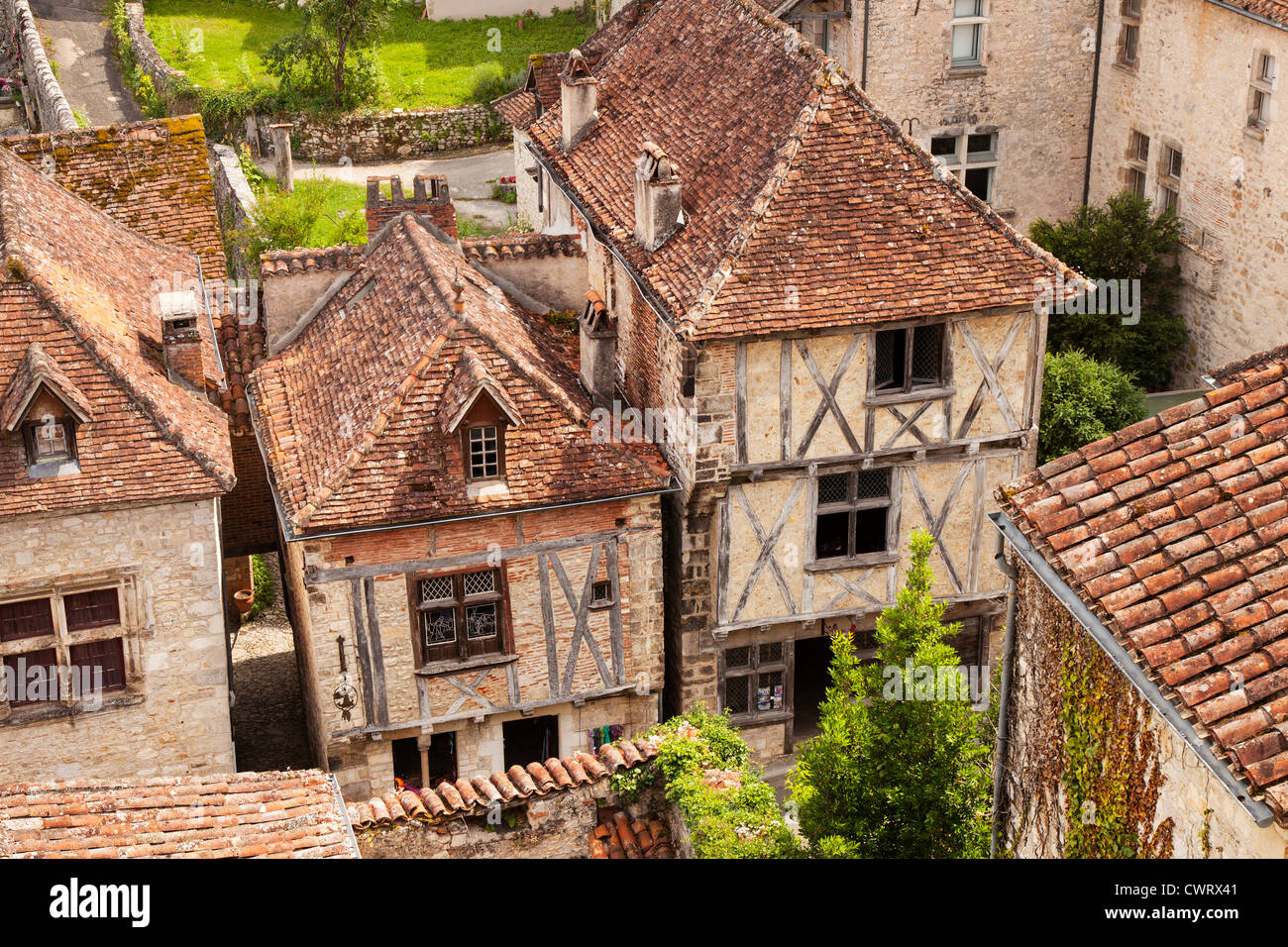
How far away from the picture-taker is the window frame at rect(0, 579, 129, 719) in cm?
1780

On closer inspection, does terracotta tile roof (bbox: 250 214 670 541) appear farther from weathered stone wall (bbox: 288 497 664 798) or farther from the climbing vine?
the climbing vine

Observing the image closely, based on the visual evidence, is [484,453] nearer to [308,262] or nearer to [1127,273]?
[308,262]

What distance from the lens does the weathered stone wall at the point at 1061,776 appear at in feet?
32.4

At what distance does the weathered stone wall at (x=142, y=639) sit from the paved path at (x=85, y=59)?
928 inches

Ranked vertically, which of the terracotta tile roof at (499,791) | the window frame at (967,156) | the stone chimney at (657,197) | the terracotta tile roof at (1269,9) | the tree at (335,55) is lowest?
the terracotta tile roof at (499,791)

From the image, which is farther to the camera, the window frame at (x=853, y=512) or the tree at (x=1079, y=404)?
the tree at (x=1079, y=404)

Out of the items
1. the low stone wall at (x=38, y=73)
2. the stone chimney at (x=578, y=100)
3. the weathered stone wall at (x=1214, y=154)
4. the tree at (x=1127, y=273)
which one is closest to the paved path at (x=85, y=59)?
the low stone wall at (x=38, y=73)

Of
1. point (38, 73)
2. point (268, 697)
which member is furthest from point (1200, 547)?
point (38, 73)

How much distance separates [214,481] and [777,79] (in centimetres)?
878

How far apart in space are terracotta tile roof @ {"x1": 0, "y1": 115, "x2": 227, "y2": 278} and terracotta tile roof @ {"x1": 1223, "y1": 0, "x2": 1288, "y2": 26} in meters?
16.4

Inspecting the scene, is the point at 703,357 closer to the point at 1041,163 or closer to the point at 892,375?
the point at 892,375

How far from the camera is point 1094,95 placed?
29.0 meters

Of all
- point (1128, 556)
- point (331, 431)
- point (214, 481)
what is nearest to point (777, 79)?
point (331, 431)

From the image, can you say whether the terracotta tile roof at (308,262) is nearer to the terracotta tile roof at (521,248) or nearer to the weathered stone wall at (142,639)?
the terracotta tile roof at (521,248)
